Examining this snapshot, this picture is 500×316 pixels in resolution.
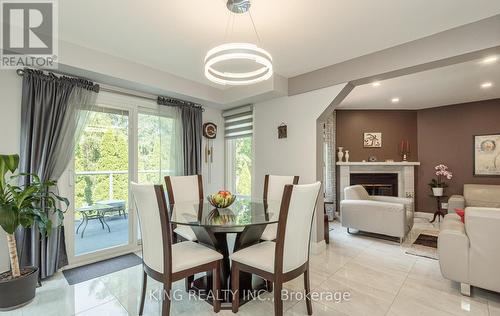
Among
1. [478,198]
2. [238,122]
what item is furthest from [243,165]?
[478,198]

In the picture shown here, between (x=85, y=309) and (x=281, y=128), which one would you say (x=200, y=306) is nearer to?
(x=85, y=309)

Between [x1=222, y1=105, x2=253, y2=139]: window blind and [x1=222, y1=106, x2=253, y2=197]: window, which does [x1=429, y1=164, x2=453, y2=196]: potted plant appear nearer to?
[x1=222, y1=106, x2=253, y2=197]: window

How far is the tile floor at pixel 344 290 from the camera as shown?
1.99 m

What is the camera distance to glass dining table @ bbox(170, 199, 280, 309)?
6.43 ft

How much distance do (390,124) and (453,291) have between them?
4102 millimetres

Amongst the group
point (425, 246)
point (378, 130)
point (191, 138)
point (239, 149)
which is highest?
point (378, 130)

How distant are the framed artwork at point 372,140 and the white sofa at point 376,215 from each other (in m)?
1.63

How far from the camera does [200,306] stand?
206 cm

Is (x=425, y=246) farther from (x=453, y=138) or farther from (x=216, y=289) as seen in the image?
(x=216, y=289)

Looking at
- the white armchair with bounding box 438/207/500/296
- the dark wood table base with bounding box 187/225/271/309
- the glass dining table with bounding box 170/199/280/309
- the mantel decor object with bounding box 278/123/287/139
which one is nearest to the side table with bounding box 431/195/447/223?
the white armchair with bounding box 438/207/500/296

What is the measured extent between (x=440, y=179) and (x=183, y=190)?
5.45 metres

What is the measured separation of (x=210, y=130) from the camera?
14.2ft

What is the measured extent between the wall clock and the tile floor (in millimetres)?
2335

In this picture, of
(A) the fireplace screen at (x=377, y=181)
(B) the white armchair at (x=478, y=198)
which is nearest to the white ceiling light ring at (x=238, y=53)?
(A) the fireplace screen at (x=377, y=181)
